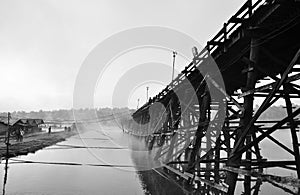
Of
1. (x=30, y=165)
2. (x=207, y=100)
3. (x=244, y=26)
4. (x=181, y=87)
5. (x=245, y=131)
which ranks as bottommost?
(x=30, y=165)

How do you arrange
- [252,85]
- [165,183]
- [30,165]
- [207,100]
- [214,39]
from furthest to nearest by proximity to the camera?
[30,165] → [165,183] → [207,100] → [214,39] → [252,85]

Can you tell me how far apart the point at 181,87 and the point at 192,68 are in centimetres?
205

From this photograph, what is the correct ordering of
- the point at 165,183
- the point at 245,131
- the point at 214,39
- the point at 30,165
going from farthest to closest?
the point at 30,165 < the point at 165,183 < the point at 214,39 < the point at 245,131

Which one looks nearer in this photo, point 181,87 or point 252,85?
point 252,85

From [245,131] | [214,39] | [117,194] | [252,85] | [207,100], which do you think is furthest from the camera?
[117,194]

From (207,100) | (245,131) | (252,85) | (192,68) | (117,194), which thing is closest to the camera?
(245,131)

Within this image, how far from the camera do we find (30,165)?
19125mm

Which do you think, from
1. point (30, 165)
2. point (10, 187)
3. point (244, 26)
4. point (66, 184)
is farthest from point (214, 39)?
point (30, 165)

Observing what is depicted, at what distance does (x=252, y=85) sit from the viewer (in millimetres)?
5754

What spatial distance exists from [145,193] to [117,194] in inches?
53.5

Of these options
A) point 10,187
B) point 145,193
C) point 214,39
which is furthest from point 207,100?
point 10,187

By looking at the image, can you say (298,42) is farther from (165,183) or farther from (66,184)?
(66,184)

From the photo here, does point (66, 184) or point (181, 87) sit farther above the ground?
point (181, 87)

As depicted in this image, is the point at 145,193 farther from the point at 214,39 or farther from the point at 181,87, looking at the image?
the point at 214,39
